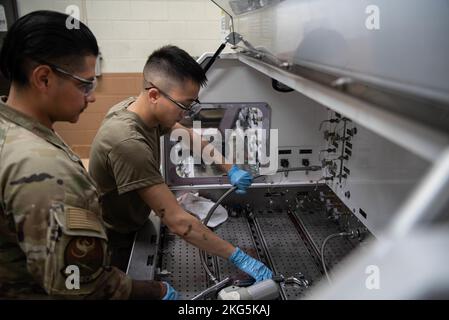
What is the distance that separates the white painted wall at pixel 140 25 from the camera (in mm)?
3492

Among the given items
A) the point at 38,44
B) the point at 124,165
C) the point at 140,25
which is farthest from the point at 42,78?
the point at 140,25

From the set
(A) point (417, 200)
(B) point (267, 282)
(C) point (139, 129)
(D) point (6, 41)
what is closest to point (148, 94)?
(C) point (139, 129)

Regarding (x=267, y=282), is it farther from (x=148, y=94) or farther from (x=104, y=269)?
(x=148, y=94)

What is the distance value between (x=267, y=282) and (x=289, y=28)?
835 mm

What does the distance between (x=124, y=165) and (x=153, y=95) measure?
12.7 inches

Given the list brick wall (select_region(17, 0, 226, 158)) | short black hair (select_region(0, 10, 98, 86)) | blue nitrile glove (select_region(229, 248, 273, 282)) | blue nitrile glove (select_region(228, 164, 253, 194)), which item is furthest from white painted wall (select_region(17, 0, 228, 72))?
short black hair (select_region(0, 10, 98, 86))

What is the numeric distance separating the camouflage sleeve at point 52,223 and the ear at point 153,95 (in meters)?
0.63

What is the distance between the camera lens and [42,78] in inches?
34.9

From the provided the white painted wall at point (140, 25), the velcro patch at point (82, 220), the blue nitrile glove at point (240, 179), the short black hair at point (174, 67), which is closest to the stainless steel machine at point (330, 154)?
the blue nitrile glove at point (240, 179)

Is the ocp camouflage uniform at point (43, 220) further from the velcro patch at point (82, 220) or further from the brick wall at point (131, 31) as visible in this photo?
the brick wall at point (131, 31)

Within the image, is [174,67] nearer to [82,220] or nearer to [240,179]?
[240,179]

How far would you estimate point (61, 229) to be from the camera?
80 centimetres

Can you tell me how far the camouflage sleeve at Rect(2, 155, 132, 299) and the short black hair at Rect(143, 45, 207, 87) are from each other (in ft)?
2.25

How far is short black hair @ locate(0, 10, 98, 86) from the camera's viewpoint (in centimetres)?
88
